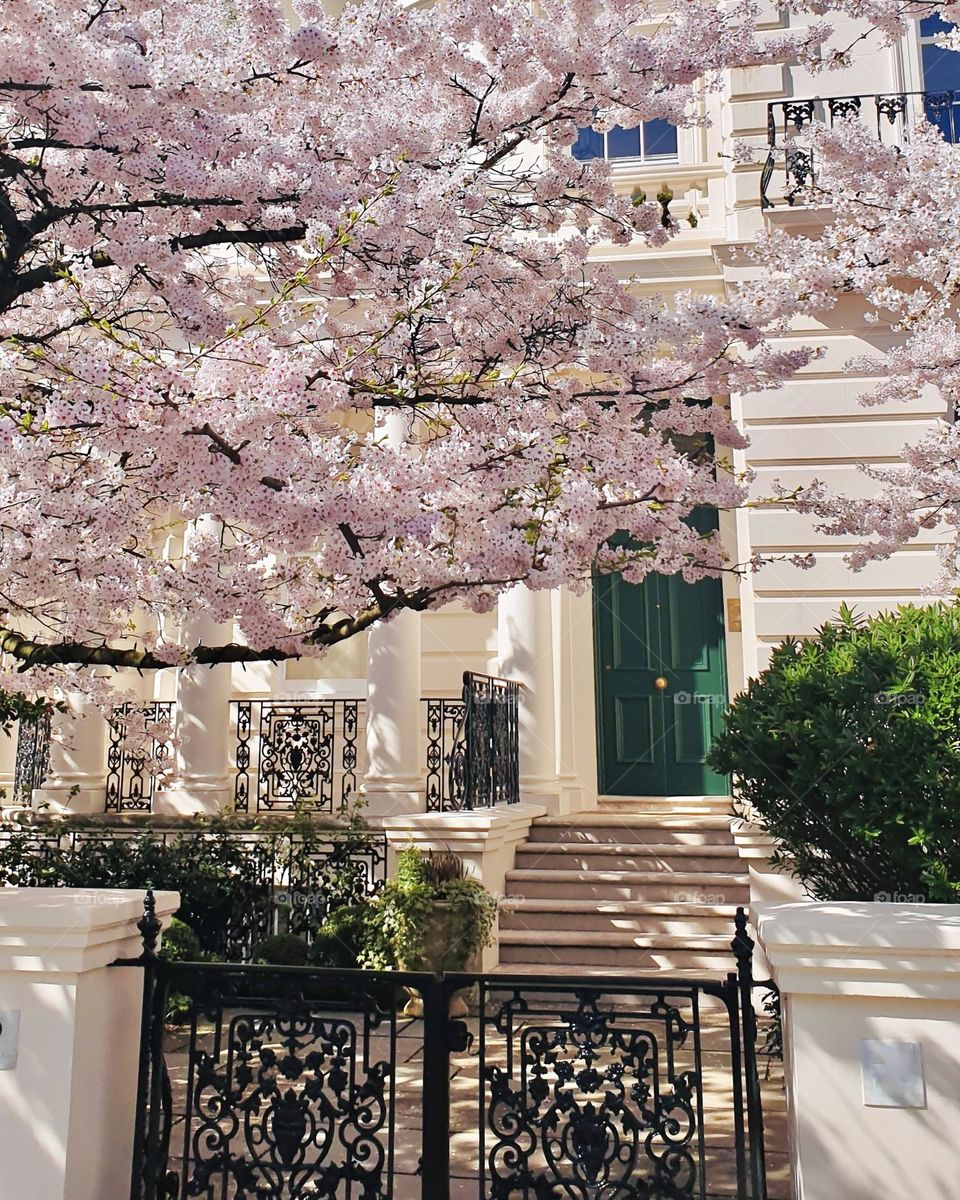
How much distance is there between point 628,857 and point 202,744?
16.2 ft

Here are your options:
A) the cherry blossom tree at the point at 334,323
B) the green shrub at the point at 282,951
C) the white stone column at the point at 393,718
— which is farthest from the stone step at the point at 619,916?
the cherry blossom tree at the point at 334,323

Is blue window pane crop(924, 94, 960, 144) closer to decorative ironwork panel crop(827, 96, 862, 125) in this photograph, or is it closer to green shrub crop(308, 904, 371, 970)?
decorative ironwork panel crop(827, 96, 862, 125)

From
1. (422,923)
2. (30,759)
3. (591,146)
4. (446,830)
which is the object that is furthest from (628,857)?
(591,146)

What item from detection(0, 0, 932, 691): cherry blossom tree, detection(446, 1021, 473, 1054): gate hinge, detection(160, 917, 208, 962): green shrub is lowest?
detection(160, 917, 208, 962): green shrub

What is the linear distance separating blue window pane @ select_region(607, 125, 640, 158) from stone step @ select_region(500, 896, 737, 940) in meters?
8.60

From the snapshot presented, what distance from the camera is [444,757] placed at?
1184 centimetres

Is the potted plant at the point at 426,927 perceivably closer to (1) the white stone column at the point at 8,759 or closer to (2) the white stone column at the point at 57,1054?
(2) the white stone column at the point at 57,1054

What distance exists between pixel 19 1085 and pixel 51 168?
3.88m

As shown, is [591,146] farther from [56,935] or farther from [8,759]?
[56,935]

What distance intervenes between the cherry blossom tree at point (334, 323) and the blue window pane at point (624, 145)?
23.1ft

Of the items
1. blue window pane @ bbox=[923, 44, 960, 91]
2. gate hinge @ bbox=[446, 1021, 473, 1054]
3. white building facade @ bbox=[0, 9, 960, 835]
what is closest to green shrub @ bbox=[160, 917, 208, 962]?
white building facade @ bbox=[0, 9, 960, 835]

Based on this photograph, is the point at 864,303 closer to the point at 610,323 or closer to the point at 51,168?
the point at 610,323

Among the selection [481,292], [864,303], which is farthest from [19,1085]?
[864,303]

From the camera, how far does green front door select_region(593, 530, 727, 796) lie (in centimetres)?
1213
